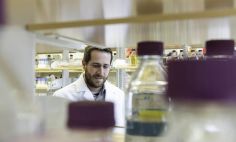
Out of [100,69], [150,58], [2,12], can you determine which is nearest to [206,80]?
[150,58]

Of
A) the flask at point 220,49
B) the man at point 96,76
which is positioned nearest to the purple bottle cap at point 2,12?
the flask at point 220,49

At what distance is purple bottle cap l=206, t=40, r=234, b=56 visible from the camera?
0.45 metres

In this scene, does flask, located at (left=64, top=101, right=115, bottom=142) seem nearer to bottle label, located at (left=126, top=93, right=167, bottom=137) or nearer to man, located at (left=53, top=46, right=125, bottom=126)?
bottle label, located at (left=126, top=93, right=167, bottom=137)

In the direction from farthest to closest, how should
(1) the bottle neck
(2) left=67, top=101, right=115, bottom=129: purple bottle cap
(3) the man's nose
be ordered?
1. (3) the man's nose
2. (1) the bottle neck
3. (2) left=67, top=101, right=115, bottom=129: purple bottle cap

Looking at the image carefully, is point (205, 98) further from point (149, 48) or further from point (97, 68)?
point (97, 68)

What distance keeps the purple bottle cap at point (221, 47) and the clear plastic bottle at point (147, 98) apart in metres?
0.07

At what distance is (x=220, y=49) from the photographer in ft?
1.47

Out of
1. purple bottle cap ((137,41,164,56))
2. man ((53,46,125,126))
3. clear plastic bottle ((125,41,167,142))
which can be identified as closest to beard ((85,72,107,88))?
man ((53,46,125,126))

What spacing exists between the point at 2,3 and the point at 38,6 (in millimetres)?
52

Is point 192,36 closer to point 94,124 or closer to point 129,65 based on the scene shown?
point 94,124

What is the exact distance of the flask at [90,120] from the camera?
15.7 inches

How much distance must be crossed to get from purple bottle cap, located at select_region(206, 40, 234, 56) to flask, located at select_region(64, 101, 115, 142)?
0.51 feet

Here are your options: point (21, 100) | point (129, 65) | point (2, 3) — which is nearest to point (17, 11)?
point (2, 3)

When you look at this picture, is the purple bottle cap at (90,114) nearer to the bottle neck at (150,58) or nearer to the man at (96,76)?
the bottle neck at (150,58)
